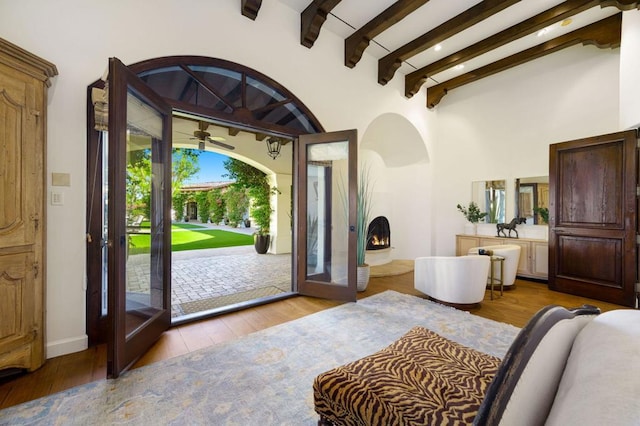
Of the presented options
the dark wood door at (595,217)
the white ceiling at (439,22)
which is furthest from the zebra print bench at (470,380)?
the white ceiling at (439,22)

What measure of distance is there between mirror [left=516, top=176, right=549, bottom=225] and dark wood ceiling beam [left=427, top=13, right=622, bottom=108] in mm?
2025

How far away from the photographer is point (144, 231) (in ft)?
8.25

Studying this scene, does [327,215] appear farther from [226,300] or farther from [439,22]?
[439,22]

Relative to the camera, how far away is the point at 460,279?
326 cm

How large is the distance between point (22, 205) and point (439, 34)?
5.10 metres

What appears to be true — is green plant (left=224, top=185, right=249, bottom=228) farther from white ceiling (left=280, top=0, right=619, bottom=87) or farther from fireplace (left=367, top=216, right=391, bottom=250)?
white ceiling (left=280, top=0, right=619, bottom=87)

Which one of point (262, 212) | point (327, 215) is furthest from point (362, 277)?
point (262, 212)

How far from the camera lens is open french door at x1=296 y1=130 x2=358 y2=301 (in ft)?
11.7

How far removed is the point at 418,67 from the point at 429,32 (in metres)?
1.02

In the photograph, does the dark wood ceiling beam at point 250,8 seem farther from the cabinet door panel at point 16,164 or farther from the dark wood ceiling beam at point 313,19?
the cabinet door panel at point 16,164

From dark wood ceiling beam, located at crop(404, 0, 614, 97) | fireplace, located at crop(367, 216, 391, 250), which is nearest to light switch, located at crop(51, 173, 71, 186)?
fireplace, located at crop(367, 216, 391, 250)

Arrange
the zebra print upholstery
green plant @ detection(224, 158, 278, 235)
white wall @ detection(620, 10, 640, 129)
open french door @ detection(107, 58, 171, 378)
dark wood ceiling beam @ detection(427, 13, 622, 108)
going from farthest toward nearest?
green plant @ detection(224, 158, 278, 235), dark wood ceiling beam @ detection(427, 13, 622, 108), white wall @ detection(620, 10, 640, 129), open french door @ detection(107, 58, 171, 378), the zebra print upholstery

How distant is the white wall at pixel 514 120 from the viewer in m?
4.13

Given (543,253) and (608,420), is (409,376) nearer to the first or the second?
(608,420)
